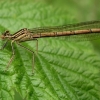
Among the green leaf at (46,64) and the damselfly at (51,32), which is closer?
the green leaf at (46,64)

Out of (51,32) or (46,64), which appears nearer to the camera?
(46,64)

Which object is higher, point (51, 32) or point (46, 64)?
point (51, 32)

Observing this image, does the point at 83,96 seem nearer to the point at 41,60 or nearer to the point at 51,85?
the point at 51,85

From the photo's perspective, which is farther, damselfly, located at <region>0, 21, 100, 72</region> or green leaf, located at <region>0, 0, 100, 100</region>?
damselfly, located at <region>0, 21, 100, 72</region>
